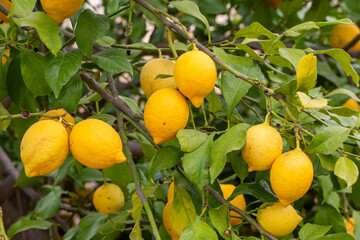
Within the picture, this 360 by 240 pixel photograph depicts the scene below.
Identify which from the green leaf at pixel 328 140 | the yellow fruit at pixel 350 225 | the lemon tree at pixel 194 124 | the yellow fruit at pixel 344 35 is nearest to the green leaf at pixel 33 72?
the lemon tree at pixel 194 124

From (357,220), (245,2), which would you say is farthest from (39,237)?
(245,2)

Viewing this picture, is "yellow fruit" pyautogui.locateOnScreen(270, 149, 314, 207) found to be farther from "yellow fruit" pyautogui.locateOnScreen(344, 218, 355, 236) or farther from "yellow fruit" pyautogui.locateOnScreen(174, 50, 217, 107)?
"yellow fruit" pyautogui.locateOnScreen(344, 218, 355, 236)

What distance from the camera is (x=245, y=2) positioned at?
1577 millimetres

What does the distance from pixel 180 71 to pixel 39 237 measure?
1040 millimetres

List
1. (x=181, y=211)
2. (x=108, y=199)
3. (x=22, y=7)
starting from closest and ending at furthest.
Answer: (x=22, y=7)
(x=181, y=211)
(x=108, y=199)

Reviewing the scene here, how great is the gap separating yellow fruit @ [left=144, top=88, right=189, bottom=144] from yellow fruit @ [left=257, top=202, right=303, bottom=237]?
187 millimetres

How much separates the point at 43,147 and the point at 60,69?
124 millimetres

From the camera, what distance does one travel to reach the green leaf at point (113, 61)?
0.72m

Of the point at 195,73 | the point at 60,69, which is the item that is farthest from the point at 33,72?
the point at 195,73

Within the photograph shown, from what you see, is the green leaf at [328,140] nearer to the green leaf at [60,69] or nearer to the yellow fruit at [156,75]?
the yellow fruit at [156,75]

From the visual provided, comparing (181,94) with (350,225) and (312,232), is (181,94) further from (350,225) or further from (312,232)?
(350,225)

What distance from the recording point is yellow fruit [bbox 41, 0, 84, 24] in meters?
0.65

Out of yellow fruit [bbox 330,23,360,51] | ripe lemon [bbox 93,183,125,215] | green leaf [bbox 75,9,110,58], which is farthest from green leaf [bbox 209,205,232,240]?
A: yellow fruit [bbox 330,23,360,51]

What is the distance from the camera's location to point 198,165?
24.0 inches
